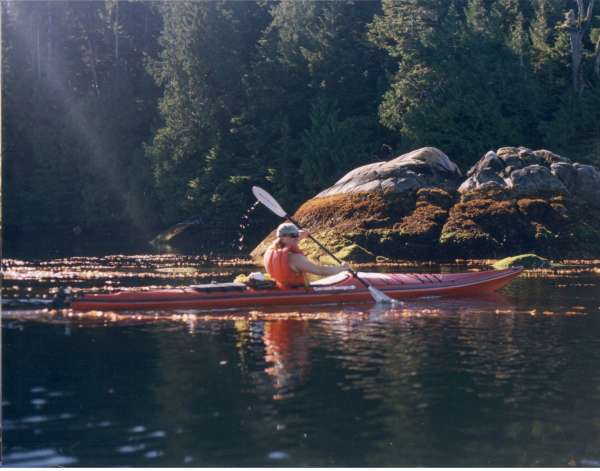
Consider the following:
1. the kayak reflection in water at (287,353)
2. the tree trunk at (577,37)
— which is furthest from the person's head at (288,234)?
the tree trunk at (577,37)

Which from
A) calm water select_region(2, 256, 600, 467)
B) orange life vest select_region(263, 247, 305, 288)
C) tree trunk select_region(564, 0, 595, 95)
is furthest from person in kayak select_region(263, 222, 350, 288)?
tree trunk select_region(564, 0, 595, 95)

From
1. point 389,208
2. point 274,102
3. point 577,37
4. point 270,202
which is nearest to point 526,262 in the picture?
point 389,208

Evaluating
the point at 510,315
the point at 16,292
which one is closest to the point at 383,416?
the point at 510,315

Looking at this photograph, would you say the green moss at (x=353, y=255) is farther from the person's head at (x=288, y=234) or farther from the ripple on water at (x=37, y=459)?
the ripple on water at (x=37, y=459)

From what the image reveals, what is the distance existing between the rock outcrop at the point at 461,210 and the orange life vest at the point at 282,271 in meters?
10.3

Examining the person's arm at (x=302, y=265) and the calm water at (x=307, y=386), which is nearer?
the calm water at (x=307, y=386)

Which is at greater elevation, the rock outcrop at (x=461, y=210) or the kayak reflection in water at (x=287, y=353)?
the rock outcrop at (x=461, y=210)

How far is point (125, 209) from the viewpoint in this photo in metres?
50.6

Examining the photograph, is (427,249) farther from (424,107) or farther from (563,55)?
(563,55)

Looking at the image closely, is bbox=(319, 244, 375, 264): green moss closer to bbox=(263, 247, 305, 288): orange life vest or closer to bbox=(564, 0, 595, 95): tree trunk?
bbox=(263, 247, 305, 288): orange life vest

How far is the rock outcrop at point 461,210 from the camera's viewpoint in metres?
26.4

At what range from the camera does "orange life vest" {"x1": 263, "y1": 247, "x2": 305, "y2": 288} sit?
15.9 meters

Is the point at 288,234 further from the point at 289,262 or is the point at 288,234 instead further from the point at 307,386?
the point at 307,386

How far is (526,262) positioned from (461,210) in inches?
158
